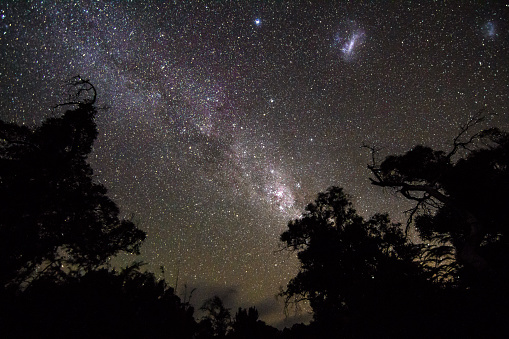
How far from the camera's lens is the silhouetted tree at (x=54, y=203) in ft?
29.4

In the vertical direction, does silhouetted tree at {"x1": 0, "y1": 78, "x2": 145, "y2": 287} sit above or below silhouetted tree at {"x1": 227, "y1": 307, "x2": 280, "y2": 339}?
above

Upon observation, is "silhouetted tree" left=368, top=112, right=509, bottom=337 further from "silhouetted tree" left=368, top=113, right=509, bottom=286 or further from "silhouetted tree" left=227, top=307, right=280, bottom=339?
"silhouetted tree" left=227, top=307, right=280, bottom=339

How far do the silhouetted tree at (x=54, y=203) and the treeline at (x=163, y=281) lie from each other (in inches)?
2.0

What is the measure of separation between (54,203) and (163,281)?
6.54 metres

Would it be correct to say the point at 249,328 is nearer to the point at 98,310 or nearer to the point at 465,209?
the point at 98,310

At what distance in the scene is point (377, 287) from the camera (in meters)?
3.76

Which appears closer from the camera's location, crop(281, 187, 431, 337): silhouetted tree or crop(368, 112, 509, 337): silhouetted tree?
crop(368, 112, 509, 337): silhouetted tree

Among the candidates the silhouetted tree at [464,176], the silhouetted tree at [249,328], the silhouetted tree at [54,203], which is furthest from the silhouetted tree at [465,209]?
the silhouetted tree at [54,203]

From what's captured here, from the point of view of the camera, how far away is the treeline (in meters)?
3.34

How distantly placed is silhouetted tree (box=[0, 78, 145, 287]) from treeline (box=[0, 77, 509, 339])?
5cm

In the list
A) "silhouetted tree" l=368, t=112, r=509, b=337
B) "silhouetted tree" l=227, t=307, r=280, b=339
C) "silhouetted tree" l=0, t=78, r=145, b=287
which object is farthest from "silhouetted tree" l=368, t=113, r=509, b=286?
"silhouetted tree" l=0, t=78, r=145, b=287

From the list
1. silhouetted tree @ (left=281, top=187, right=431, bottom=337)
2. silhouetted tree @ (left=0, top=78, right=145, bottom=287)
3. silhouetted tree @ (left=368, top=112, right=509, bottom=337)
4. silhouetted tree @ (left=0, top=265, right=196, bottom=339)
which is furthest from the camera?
silhouetted tree @ (left=281, top=187, right=431, bottom=337)

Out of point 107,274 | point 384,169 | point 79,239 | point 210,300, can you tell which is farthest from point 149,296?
point 210,300

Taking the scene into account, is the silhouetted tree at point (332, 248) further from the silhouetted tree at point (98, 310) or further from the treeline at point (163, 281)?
the silhouetted tree at point (98, 310)
